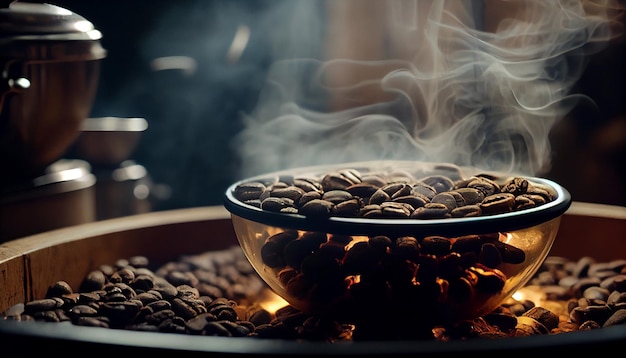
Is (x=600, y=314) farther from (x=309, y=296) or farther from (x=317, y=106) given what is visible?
(x=317, y=106)

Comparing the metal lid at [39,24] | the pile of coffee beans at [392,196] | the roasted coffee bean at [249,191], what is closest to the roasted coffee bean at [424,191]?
the pile of coffee beans at [392,196]

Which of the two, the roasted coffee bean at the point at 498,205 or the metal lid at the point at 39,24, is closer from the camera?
the roasted coffee bean at the point at 498,205

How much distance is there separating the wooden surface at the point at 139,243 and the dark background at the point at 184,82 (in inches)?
47.1

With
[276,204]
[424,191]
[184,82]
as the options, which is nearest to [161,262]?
[276,204]

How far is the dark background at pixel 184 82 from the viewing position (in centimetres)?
263

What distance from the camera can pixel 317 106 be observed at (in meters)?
2.41

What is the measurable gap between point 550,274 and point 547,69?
0.88m

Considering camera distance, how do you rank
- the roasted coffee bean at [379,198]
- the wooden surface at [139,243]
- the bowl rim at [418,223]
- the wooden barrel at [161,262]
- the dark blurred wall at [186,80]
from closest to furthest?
the wooden barrel at [161,262] → the bowl rim at [418,223] → the roasted coffee bean at [379,198] → the wooden surface at [139,243] → the dark blurred wall at [186,80]

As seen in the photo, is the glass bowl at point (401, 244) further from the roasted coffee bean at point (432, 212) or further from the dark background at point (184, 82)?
the dark background at point (184, 82)

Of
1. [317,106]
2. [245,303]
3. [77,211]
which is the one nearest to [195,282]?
[245,303]

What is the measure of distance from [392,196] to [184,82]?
1.71m

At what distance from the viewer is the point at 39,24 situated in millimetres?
1427

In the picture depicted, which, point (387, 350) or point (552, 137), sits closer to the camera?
point (387, 350)

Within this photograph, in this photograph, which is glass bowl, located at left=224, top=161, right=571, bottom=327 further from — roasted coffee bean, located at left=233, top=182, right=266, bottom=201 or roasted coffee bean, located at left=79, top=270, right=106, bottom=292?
roasted coffee bean, located at left=79, top=270, right=106, bottom=292
